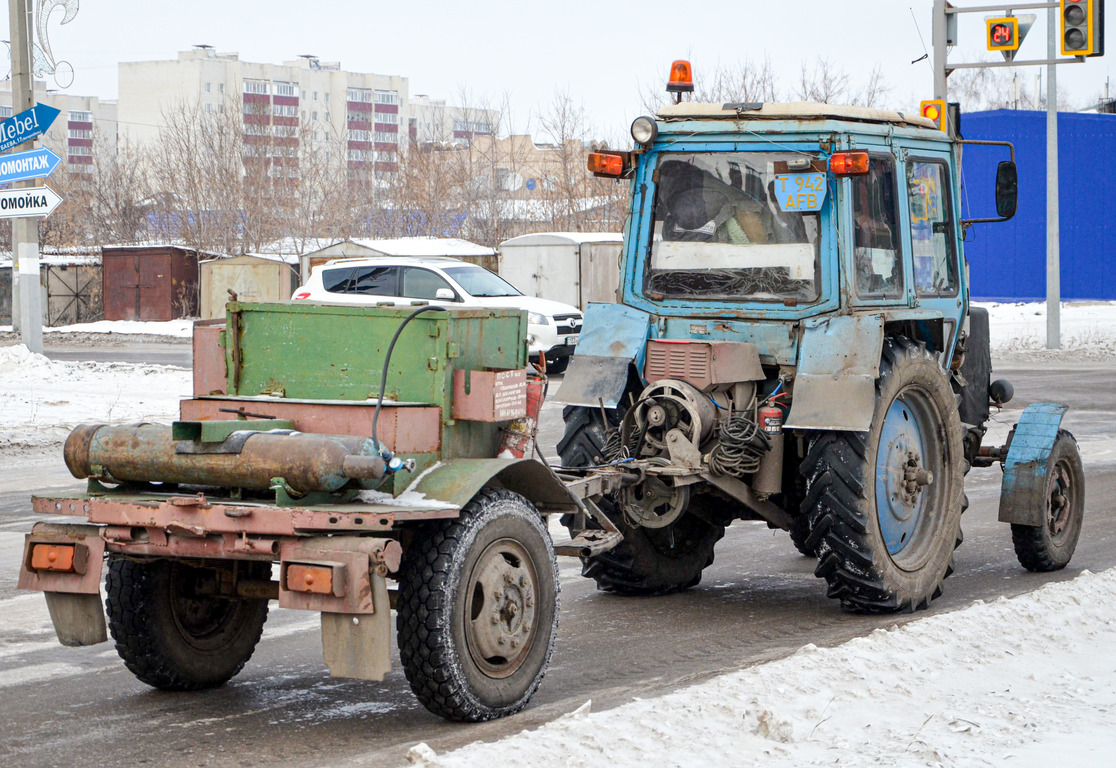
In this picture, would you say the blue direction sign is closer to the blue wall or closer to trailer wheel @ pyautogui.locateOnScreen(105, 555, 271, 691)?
trailer wheel @ pyautogui.locateOnScreen(105, 555, 271, 691)

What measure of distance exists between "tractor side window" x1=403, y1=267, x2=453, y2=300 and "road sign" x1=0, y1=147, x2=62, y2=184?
6381 millimetres

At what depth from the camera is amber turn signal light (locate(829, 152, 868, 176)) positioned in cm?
714

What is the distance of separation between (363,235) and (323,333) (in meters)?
47.8

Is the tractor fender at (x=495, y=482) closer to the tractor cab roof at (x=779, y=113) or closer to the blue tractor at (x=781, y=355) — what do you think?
the blue tractor at (x=781, y=355)

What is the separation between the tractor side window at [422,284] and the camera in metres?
21.7

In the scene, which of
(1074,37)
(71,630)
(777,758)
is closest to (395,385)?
(71,630)

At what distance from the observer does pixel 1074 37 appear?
64.9 feet

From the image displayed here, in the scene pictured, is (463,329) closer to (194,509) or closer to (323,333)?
(323,333)

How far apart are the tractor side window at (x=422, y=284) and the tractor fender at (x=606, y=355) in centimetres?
1406

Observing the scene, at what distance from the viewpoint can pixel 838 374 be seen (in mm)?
7094

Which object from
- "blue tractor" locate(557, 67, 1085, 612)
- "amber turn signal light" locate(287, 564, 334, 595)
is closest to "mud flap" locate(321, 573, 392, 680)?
"amber turn signal light" locate(287, 564, 334, 595)

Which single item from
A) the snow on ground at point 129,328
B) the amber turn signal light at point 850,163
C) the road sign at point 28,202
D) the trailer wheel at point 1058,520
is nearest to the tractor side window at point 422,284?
the road sign at point 28,202

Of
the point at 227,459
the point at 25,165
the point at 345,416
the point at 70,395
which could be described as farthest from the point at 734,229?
the point at 70,395

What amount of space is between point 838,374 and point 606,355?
1.25m
